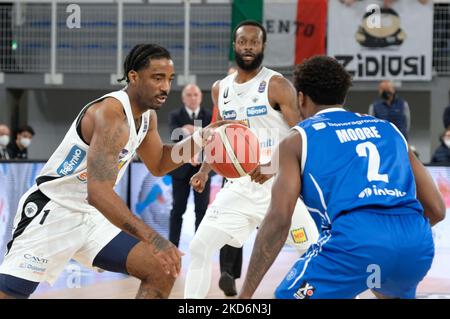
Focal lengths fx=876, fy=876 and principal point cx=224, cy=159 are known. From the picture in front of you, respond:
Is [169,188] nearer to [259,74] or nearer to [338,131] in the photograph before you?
[259,74]

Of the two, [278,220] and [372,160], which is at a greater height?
[372,160]

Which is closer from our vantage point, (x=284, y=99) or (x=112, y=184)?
(x=112, y=184)

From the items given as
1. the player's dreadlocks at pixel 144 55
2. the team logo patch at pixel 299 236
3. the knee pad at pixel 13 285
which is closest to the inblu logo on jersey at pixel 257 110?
the team logo patch at pixel 299 236

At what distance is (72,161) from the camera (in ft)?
15.3

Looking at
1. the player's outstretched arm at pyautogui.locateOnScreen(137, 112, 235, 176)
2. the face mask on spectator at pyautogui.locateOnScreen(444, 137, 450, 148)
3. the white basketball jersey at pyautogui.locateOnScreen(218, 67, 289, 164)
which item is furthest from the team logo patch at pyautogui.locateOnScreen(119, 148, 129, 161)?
the face mask on spectator at pyautogui.locateOnScreen(444, 137, 450, 148)

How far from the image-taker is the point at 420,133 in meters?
15.0

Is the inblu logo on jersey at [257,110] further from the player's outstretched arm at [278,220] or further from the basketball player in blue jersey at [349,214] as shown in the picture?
the player's outstretched arm at [278,220]

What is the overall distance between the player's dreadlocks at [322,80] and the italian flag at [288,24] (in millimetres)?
9087

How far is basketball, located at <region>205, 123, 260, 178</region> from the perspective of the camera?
5621 millimetres

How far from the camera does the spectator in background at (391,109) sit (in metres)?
10.7

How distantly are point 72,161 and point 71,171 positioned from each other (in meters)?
0.06

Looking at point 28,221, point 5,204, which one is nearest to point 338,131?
point 28,221

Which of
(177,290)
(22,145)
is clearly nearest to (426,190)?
(177,290)

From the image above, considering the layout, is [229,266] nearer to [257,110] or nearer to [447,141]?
[257,110]
